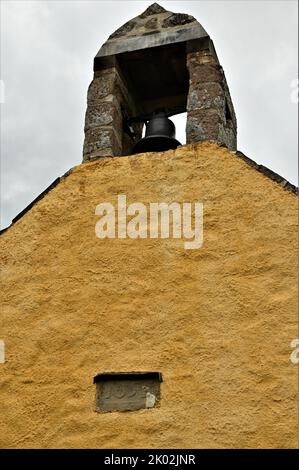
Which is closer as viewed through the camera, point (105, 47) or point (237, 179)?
point (237, 179)

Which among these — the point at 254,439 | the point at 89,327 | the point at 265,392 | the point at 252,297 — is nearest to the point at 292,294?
the point at 252,297

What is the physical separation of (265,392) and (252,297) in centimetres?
51

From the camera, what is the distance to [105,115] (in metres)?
4.77

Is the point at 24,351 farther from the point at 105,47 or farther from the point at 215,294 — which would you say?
the point at 105,47

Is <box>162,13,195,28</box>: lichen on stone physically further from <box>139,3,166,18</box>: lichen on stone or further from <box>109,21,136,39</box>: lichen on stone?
<box>109,21,136,39</box>: lichen on stone

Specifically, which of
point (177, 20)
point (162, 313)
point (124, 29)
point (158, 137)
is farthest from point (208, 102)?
point (162, 313)

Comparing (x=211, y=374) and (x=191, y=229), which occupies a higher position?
(x=191, y=229)

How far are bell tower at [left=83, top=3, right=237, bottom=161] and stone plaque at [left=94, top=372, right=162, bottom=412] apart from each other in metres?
1.63

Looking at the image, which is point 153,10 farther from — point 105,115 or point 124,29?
point 105,115

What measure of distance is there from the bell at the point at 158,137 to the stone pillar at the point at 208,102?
0.74ft

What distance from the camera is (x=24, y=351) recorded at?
3732 millimetres

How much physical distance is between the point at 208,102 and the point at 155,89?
0.92m

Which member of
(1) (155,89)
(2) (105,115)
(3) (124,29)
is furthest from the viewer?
(1) (155,89)
